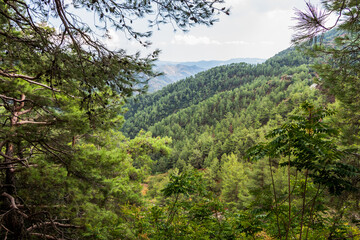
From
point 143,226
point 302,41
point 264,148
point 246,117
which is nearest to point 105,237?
point 143,226

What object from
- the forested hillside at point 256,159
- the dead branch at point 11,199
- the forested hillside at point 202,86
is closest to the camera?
the forested hillside at point 256,159

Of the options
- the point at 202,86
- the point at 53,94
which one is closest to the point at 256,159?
the point at 53,94

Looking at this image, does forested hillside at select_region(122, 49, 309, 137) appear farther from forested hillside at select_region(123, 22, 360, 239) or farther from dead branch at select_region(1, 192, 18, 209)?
dead branch at select_region(1, 192, 18, 209)

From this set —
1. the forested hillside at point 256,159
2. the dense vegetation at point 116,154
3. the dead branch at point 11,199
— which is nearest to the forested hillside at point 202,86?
the forested hillside at point 256,159

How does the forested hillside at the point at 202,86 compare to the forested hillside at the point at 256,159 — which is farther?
the forested hillside at the point at 202,86

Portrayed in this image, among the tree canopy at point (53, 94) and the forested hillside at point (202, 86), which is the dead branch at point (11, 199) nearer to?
the tree canopy at point (53, 94)

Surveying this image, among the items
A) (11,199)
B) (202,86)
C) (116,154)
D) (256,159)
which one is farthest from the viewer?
(202,86)

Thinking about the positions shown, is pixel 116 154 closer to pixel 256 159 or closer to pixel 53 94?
pixel 53 94

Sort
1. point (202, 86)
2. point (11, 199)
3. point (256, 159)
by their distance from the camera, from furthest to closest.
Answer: point (202, 86)
point (11, 199)
point (256, 159)

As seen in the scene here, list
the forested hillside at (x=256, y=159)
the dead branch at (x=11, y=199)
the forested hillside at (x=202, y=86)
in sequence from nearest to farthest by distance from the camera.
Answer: the forested hillside at (x=256, y=159)
the dead branch at (x=11, y=199)
the forested hillside at (x=202, y=86)

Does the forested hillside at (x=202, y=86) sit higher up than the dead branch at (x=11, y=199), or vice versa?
the forested hillside at (x=202, y=86)

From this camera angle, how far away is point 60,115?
4.81m

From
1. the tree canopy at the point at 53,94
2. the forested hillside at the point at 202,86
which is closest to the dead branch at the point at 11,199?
the tree canopy at the point at 53,94

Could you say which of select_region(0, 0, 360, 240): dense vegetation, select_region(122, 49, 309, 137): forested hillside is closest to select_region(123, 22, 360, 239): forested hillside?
select_region(0, 0, 360, 240): dense vegetation
